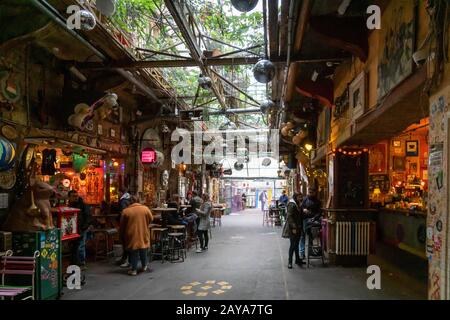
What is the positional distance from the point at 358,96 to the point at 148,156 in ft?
25.0

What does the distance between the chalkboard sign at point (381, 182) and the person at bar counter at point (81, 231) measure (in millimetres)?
9448

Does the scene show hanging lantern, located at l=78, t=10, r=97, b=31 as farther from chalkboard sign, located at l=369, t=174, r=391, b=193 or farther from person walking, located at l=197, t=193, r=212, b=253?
chalkboard sign, located at l=369, t=174, r=391, b=193

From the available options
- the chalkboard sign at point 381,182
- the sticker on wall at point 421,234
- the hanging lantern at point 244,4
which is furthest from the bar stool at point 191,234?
the hanging lantern at point 244,4

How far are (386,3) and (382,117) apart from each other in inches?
63.8

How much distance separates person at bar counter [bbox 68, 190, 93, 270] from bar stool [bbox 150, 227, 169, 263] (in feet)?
5.96

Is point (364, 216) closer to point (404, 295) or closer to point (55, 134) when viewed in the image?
point (404, 295)

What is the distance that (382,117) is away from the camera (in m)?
5.95

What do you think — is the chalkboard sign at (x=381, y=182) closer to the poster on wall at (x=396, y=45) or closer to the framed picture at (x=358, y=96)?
the framed picture at (x=358, y=96)

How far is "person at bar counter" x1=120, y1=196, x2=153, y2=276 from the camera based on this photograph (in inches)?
336

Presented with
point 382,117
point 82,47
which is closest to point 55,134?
point 82,47

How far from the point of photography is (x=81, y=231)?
889 centimetres

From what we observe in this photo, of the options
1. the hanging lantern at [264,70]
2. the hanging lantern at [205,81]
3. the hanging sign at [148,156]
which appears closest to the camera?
Answer: the hanging lantern at [264,70]

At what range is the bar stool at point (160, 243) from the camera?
10303mm
